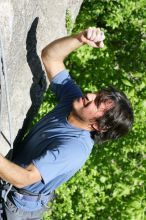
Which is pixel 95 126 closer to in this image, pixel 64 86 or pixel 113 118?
pixel 113 118

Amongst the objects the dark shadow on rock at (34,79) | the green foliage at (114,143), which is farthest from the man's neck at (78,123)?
the green foliage at (114,143)

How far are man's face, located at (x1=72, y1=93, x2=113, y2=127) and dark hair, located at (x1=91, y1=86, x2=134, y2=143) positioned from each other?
0.08 ft

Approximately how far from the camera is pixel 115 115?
2969 millimetres

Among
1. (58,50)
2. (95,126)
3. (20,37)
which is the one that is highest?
(20,37)

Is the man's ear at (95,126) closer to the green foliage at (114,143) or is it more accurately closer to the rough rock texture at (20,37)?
the rough rock texture at (20,37)

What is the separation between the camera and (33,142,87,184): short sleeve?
2604mm

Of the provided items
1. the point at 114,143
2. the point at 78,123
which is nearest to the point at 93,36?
the point at 78,123

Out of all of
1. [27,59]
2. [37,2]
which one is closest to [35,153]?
[27,59]

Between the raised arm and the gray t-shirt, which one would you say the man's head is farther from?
the raised arm

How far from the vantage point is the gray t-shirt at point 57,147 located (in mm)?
2646

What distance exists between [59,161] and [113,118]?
0.53 m

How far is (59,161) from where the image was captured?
8.68ft

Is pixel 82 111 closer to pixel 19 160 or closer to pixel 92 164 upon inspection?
pixel 19 160

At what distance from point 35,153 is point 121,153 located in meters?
2.63
